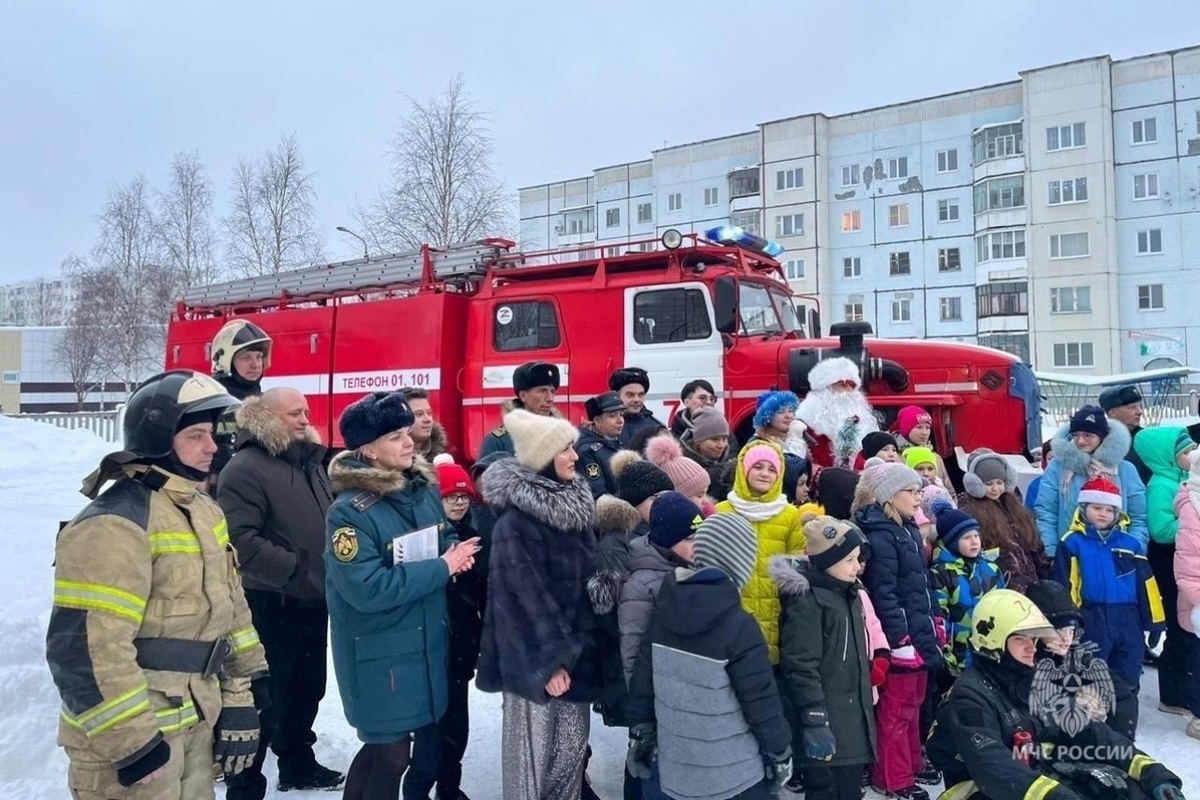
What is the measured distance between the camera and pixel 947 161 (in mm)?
40250

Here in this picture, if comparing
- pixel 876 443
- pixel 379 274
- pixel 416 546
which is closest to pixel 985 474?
pixel 876 443

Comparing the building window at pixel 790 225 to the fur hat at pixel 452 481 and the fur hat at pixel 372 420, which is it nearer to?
the fur hat at pixel 452 481

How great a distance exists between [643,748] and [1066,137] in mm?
42006

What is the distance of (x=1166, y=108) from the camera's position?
3581 cm

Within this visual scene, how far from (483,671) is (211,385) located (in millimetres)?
1527

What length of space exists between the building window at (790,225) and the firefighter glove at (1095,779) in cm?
4253

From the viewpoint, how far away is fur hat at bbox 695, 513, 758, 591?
3.07 meters

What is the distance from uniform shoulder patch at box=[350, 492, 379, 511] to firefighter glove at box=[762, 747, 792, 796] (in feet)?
5.74

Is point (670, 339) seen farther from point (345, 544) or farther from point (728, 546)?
point (345, 544)

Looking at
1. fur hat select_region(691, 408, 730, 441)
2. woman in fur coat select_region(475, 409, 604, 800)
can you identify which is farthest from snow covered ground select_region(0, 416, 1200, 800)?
fur hat select_region(691, 408, 730, 441)

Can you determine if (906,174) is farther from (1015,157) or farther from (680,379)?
(680,379)

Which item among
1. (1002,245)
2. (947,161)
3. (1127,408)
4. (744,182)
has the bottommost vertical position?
(1127,408)

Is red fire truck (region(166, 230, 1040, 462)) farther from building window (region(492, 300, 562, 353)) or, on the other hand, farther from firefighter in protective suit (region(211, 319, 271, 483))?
firefighter in protective suit (region(211, 319, 271, 483))

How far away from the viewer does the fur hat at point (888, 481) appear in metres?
4.07
